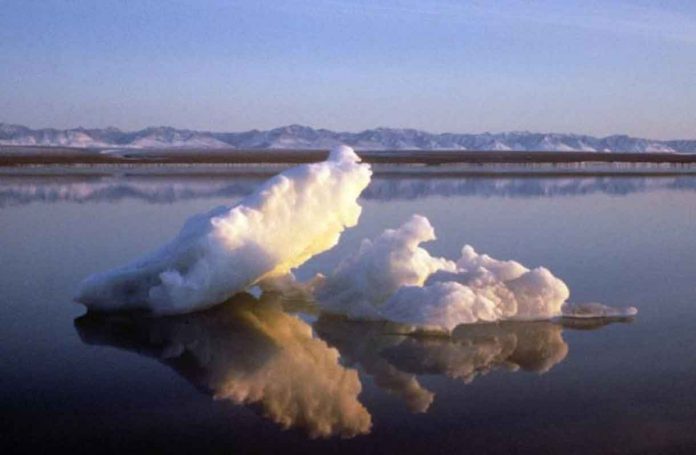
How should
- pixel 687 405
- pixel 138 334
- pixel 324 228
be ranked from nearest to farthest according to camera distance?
pixel 687 405 → pixel 138 334 → pixel 324 228

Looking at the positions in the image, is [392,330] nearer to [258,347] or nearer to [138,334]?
[258,347]

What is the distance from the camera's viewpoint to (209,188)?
76.1ft

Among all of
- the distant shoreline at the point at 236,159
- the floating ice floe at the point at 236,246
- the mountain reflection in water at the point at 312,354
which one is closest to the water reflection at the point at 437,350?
the mountain reflection in water at the point at 312,354

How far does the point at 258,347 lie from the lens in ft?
22.4

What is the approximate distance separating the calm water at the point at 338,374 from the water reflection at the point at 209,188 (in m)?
8.96

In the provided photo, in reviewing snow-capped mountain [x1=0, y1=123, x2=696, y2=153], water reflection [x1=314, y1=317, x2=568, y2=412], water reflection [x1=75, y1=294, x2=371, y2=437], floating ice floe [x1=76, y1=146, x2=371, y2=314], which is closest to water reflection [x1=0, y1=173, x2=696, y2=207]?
floating ice floe [x1=76, y1=146, x2=371, y2=314]

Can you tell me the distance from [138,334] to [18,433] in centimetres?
228

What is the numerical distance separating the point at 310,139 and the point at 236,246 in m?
154

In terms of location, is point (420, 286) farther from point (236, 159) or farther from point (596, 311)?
point (236, 159)

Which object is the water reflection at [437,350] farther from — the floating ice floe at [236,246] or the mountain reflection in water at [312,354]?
the floating ice floe at [236,246]

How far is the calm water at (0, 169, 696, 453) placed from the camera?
4.91 metres

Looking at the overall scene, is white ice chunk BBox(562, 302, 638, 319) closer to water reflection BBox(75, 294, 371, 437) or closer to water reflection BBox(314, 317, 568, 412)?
water reflection BBox(314, 317, 568, 412)

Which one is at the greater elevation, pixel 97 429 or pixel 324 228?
pixel 324 228

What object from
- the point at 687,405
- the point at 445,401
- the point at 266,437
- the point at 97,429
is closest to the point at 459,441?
the point at 445,401
